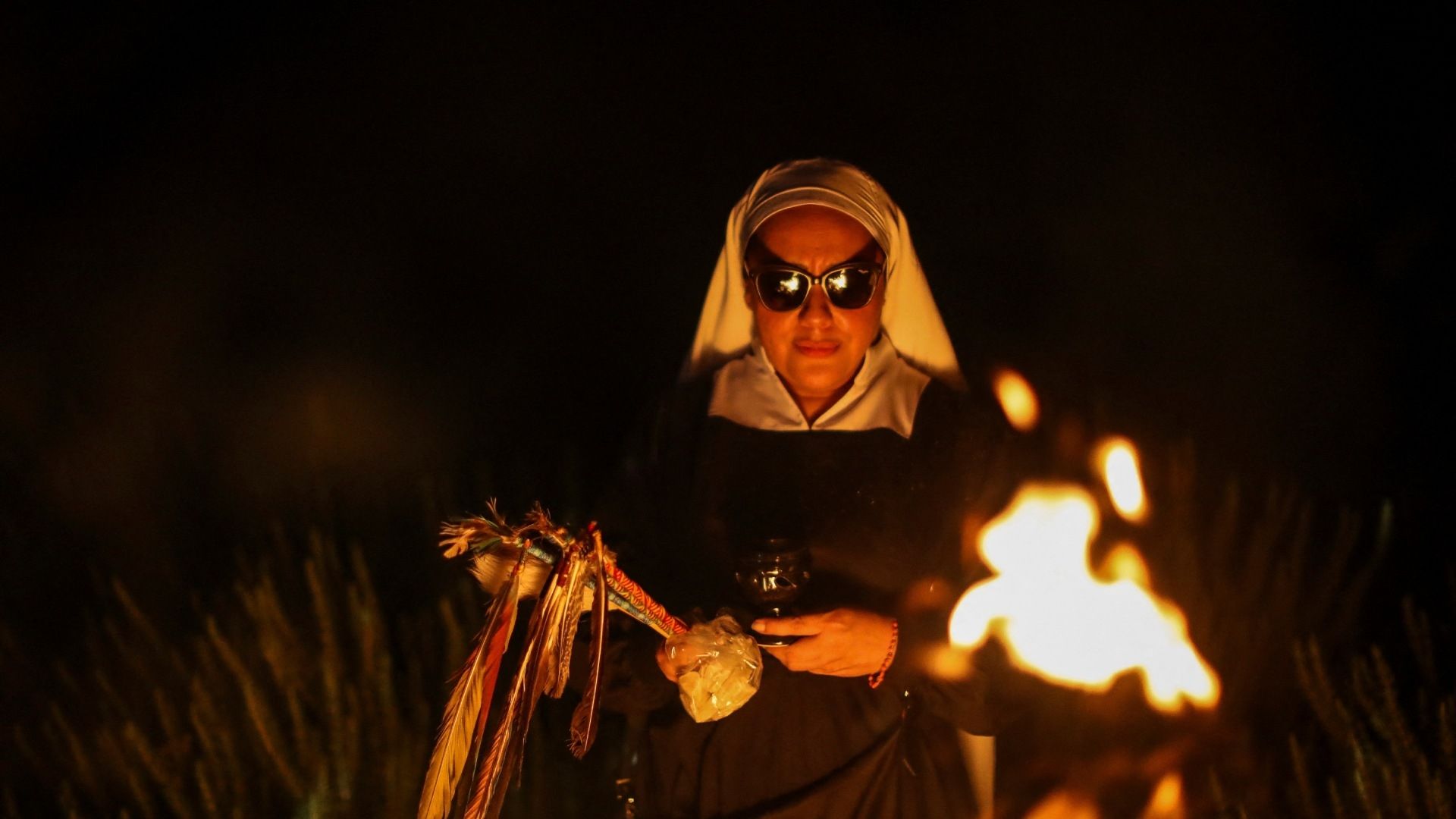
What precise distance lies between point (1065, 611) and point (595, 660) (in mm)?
1174

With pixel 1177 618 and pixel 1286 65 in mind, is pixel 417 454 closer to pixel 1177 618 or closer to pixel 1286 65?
pixel 1177 618

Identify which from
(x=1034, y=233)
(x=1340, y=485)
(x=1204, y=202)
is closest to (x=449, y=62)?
(x=1034, y=233)

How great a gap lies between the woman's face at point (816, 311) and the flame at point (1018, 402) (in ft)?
1.42

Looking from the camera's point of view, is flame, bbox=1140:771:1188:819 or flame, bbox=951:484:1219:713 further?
flame, bbox=1140:771:1188:819

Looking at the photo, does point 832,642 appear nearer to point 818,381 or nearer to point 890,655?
point 890,655

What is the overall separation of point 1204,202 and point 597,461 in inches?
112

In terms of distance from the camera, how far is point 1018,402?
301cm

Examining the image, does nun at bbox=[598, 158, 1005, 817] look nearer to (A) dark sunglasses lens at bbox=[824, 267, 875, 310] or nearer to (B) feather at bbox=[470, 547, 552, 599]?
(A) dark sunglasses lens at bbox=[824, 267, 875, 310]

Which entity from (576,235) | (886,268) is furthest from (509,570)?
(576,235)

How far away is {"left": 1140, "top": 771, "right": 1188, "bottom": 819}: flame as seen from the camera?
152 inches

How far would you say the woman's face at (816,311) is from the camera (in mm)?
2707

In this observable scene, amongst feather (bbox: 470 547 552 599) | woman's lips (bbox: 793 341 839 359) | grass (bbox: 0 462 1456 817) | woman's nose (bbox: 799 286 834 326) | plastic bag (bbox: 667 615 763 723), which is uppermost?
woman's nose (bbox: 799 286 834 326)

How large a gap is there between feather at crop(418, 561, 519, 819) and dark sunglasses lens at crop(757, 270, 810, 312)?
2.99 ft

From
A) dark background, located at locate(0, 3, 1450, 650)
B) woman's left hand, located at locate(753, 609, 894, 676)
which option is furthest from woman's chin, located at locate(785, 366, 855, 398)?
dark background, located at locate(0, 3, 1450, 650)
